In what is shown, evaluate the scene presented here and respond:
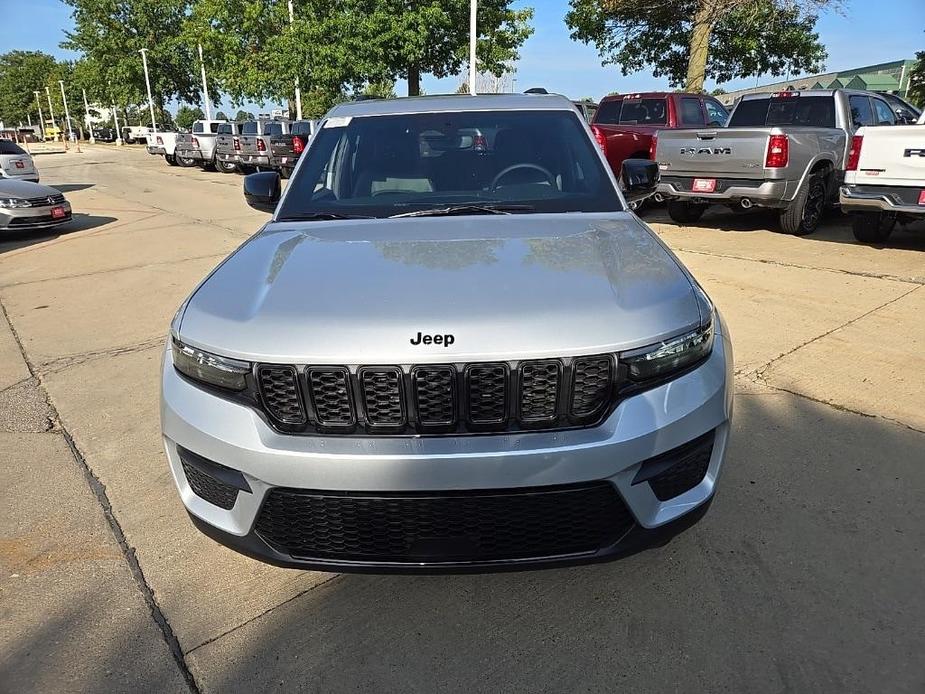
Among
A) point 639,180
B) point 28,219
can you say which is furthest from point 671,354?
point 28,219

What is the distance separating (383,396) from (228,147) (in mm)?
24589

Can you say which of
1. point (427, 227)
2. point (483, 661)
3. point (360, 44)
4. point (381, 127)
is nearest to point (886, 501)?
point (483, 661)

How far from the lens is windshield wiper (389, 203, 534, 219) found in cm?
303

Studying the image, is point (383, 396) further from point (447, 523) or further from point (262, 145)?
point (262, 145)

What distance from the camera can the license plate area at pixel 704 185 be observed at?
8875 mm

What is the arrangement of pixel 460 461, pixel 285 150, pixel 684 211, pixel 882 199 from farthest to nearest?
pixel 285 150 → pixel 684 211 → pixel 882 199 → pixel 460 461

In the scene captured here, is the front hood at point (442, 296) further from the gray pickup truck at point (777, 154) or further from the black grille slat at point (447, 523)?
the gray pickup truck at point (777, 154)

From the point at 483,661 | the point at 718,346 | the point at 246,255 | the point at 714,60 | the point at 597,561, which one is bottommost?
the point at 483,661

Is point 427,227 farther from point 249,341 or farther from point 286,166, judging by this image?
point 286,166

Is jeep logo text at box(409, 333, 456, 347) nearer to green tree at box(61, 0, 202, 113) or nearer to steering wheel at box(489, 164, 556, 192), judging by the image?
steering wheel at box(489, 164, 556, 192)

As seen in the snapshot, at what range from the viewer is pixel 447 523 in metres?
1.96

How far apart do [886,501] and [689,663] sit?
1465 mm

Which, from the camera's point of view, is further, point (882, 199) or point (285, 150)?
point (285, 150)

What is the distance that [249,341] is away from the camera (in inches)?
78.7
